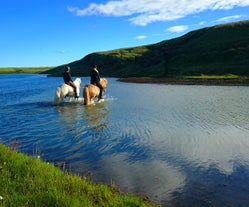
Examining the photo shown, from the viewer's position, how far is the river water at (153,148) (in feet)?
27.7

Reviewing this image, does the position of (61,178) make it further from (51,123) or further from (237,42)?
(237,42)

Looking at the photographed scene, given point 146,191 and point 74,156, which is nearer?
point 146,191

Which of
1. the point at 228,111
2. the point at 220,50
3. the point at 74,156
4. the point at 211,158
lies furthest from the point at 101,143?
the point at 220,50

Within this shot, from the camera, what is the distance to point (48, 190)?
709 centimetres

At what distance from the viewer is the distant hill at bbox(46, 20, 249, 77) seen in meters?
71.7

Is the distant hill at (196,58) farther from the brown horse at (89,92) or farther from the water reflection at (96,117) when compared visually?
the water reflection at (96,117)

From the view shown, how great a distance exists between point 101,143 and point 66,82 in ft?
52.2

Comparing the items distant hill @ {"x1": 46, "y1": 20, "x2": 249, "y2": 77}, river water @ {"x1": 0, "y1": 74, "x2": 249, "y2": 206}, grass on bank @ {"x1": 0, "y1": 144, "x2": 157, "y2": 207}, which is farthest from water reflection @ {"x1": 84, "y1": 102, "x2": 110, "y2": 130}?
distant hill @ {"x1": 46, "y1": 20, "x2": 249, "y2": 77}

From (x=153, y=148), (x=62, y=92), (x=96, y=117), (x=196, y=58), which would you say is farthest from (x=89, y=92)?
(x=196, y=58)

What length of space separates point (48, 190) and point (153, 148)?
5.74m

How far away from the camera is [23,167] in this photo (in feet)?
→ 28.6

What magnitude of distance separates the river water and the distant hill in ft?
143

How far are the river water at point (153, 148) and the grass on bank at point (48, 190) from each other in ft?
3.57

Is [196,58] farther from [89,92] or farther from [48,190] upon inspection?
[48,190]
